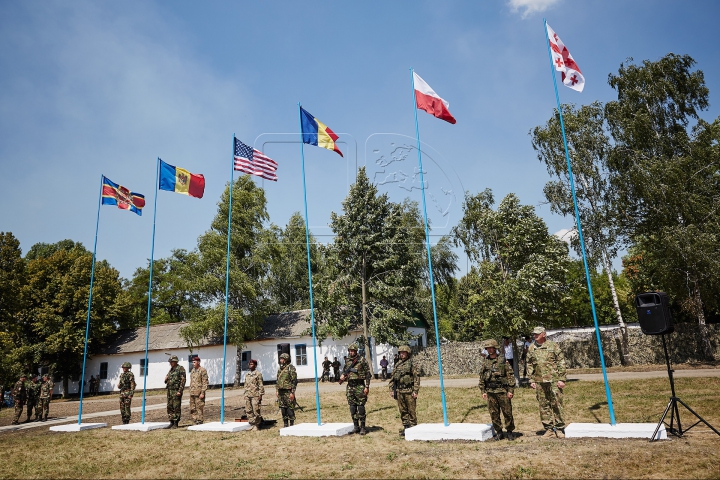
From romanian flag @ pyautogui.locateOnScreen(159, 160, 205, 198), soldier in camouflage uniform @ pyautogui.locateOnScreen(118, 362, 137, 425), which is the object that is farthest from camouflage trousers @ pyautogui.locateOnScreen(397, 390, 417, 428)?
romanian flag @ pyautogui.locateOnScreen(159, 160, 205, 198)

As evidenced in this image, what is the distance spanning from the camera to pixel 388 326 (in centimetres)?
3231

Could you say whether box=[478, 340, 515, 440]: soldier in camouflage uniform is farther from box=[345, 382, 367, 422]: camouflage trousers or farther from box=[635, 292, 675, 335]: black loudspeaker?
box=[345, 382, 367, 422]: camouflage trousers

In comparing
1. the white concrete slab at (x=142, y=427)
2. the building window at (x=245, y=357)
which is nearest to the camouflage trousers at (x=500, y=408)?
the white concrete slab at (x=142, y=427)

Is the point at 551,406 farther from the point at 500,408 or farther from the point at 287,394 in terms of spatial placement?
the point at 287,394

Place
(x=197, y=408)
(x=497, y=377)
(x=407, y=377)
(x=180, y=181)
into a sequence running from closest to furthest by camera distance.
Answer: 1. (x=497, y=377)
2. (x=407, y=377)
3. (x=197, y=408)
4. (x=180, y=181)

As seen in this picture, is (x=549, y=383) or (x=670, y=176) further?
(x=670, y=176)

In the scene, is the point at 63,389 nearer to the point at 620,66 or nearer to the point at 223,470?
the point at 223,470

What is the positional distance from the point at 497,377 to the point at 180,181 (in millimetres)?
13242

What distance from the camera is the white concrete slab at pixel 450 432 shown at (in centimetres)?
1048

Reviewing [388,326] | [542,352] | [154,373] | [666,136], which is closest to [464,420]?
[542,352]

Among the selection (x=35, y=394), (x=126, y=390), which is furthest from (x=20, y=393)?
(x=126, y=390)

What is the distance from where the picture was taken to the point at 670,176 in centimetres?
2670

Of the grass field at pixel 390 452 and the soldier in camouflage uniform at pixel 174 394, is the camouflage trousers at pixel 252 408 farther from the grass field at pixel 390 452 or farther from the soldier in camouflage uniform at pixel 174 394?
the soldier in camouflage uniform at pixel 174 394

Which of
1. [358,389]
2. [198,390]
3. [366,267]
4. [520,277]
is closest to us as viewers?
[358,389]
